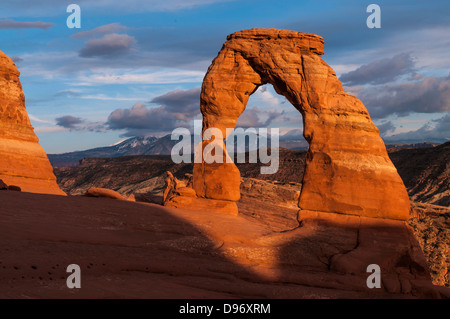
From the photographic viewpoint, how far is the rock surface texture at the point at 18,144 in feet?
68.8

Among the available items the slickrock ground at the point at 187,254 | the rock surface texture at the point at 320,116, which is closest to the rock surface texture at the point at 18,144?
the slickrock ground at the point at 187,254

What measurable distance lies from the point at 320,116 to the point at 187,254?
5.92 m

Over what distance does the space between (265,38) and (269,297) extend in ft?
31.8

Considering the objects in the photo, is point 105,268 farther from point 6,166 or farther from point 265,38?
point 6,166

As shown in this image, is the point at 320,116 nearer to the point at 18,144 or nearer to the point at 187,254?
the point at 187,254

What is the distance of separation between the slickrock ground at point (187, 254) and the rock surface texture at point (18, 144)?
7.85m

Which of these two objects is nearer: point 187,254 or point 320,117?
point 187,254

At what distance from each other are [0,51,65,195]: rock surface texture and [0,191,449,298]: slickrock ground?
7.85 meters

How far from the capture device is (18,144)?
852 inches

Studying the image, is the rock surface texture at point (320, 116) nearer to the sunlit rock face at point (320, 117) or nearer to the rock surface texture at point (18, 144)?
the sunlit rock face at point (320, 117)

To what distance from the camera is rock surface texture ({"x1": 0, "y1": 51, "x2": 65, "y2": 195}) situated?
21.0m

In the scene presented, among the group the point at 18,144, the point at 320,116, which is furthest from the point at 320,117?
the point at 18,144

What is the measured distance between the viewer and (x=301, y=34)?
15.3 m
